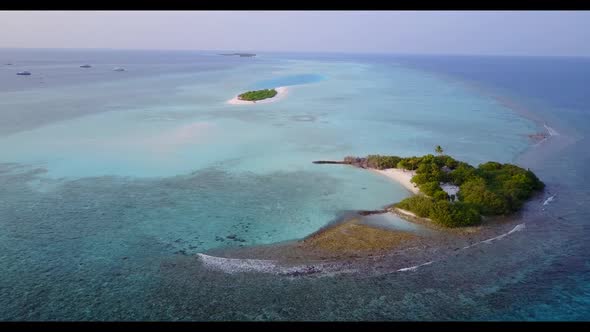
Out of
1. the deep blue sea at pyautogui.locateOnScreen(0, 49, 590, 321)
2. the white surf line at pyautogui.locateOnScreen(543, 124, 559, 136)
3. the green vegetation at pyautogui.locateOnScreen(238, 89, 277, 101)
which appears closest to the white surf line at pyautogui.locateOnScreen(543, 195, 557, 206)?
the deep blue sea at pyautogui.locateOnScreen(0, 49, 590, 321)

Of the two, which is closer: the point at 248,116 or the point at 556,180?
the point at 556,180

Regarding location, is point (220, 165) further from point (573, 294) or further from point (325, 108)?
point (325, 108)

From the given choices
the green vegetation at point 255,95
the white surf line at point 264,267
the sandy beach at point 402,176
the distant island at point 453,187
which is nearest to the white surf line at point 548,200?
the distant island at point 453,187

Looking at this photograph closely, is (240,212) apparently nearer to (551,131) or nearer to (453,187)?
(453,187)

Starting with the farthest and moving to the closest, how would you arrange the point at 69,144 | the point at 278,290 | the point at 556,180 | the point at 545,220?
the point at 69,144 → the point at 556,180 → the point at 545,220 → the point at 278,290

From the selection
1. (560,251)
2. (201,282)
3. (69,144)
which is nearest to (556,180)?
(560,251)

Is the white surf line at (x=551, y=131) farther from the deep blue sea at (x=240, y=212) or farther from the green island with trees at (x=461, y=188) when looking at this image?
the green island with trees at (x=461, y=188)
